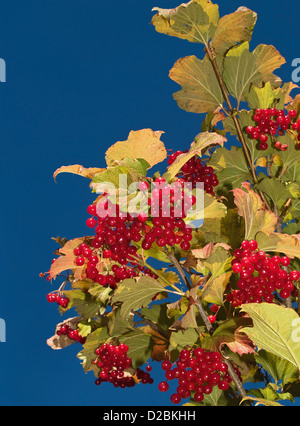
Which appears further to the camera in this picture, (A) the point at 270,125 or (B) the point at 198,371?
(A) the point at 270,125

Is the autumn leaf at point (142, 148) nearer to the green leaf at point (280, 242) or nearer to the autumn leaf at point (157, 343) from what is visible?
the green leaf at point (280, 242)

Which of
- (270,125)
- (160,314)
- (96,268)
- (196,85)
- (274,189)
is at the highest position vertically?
(196,85)

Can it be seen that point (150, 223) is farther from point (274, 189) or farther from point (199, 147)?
point (274, 189)

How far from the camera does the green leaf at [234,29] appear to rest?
0.96 m

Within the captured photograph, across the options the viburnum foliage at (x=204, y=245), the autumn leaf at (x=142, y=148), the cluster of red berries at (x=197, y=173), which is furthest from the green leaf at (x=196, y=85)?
the autumn leaf at (x=142, y=148)

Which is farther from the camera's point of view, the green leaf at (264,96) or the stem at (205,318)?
the green leaf at (264,96)

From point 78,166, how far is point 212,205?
242mm

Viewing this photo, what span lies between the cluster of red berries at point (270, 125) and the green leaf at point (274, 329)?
444 mm

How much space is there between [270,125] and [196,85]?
184 millimetres

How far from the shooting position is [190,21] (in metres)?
0.95

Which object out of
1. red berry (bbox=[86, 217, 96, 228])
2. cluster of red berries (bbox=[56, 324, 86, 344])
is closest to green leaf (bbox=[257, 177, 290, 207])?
red berry (bbox=[86, 217, 96, 228])

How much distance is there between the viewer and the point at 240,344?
30.5 inches

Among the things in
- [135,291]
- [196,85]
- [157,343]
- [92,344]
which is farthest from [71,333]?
[196,85]
